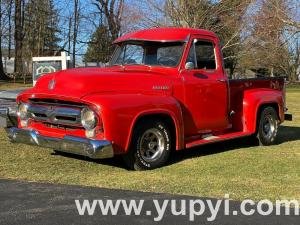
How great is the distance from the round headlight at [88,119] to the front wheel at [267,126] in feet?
13.6

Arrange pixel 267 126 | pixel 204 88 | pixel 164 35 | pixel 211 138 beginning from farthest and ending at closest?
1. pixel 267 126
2. pixel 211 138
3. pixel 164 35
4. pixel 204 88

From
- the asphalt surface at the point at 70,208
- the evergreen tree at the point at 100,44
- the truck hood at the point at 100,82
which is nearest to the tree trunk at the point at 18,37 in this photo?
the evergreen tree at the point at 100,44

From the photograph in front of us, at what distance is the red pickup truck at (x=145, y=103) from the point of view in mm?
8031

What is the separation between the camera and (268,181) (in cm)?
787

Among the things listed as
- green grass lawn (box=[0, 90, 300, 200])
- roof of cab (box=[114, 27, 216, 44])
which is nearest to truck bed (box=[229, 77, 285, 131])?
green grass lawn (box=[0, 90, 300, 200])

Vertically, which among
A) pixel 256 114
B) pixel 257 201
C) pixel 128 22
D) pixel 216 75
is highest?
pixel 128 22

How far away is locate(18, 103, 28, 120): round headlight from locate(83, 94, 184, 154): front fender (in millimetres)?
1400

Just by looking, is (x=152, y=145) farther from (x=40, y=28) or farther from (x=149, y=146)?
(x=40, y=28)

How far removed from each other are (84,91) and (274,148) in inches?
171

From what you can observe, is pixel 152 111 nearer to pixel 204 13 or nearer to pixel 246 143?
pixel 246 143

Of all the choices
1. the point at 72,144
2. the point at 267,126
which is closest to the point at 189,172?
the point at 72,144

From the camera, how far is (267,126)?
1145 centimetres

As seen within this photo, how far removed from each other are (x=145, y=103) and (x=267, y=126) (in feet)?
12.6

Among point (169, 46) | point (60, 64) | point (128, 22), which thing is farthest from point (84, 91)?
point (128, 22)
